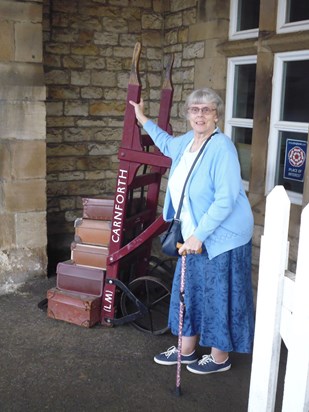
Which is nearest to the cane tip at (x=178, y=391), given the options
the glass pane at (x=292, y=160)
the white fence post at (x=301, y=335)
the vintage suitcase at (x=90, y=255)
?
the vintage suitcase at (x=90, y=255)

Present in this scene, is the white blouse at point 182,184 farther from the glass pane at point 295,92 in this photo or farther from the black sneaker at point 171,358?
the glass pane at point 295,92

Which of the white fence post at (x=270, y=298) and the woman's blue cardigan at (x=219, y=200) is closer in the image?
the white fence post at (x=270, y=298)

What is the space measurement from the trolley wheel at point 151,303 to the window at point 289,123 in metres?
1.37

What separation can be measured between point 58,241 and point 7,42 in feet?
8.19

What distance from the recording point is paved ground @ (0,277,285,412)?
312 centimetres

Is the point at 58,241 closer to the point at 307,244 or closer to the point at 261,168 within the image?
the point at 261,168

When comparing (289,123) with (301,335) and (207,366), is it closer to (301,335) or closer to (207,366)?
(207,366)

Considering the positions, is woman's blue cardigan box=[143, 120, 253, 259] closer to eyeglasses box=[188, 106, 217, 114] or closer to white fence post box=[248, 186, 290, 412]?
Answer: eyeglasses box=[188, 106, 217, 114]

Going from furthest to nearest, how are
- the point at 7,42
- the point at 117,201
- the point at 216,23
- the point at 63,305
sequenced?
the point at 216,23 < the point at 7,42 < the point at 63,305 < the point at 117,201

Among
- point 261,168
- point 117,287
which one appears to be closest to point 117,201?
point 117,287

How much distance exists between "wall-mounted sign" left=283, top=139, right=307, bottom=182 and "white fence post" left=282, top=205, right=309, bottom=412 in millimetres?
2626

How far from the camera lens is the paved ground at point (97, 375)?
10.2ft

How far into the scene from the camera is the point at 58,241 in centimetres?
618

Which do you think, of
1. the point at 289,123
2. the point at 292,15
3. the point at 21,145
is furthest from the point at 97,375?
the point at 292,15
